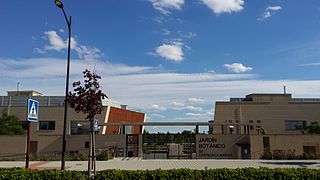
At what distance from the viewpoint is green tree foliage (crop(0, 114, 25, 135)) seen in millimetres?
51781

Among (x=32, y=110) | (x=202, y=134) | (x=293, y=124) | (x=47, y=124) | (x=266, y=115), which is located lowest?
(x=202, y=134)

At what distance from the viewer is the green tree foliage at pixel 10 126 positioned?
2039 inches

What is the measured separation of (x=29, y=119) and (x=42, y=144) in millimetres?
35246

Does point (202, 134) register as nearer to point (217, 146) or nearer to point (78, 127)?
point (217, 146)

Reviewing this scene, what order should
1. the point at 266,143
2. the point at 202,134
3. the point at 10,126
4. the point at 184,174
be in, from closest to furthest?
the point at 184,174 < the point at 266,143 < the point at 202,134 < the point at 10,126

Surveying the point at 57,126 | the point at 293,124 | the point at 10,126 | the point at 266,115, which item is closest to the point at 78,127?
the point at 57,126

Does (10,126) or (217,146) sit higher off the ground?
(10,126)

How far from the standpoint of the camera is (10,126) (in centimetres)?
5272

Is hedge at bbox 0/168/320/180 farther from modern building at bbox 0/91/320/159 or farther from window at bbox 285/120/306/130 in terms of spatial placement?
window at bbox 285/120/306/130

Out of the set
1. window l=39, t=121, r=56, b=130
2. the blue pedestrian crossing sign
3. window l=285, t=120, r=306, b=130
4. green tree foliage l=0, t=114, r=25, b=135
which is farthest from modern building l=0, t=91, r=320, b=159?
the blue pedestrian crossing sign

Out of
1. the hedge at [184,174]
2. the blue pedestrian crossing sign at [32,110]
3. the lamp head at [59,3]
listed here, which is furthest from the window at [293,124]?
the blue pedestrian crossing sign at [32,110]

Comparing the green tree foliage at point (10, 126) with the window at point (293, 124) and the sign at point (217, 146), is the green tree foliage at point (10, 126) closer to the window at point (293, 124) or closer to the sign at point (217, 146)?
the sign at point (217, 146)

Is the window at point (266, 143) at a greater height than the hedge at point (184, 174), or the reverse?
the window at point (266, 143)

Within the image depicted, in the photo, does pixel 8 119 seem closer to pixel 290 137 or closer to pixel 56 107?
pixel 56 107
